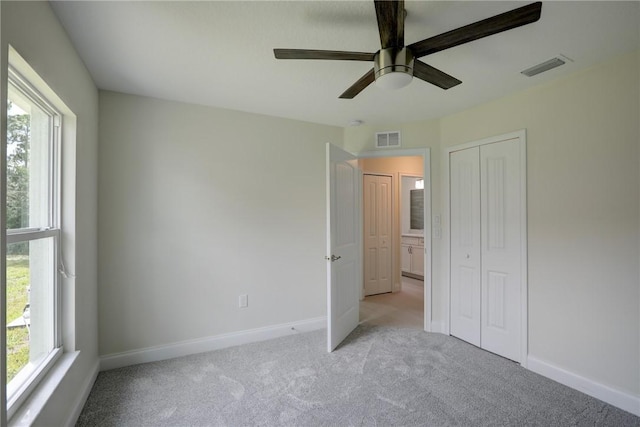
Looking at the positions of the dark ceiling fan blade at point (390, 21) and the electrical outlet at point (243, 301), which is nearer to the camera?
the dark ceiling fan blade at point (390, 21)

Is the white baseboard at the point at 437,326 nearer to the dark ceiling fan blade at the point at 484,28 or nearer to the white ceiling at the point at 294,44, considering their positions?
the white ceiling at the point at 294,44

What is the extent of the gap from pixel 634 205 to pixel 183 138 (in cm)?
351

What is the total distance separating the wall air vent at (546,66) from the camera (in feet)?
6.54

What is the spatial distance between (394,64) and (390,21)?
0.22m

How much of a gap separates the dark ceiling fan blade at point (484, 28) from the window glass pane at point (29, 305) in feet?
7.24

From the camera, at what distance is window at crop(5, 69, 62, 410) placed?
1.36 meters

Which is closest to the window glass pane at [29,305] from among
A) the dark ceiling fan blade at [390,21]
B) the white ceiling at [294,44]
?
the white ceiling at [294,44]

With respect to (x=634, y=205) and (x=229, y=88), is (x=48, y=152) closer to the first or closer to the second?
(x=229, y=88)

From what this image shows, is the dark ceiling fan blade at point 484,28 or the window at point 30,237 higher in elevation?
the dark ceiling fan blade at point 484,28

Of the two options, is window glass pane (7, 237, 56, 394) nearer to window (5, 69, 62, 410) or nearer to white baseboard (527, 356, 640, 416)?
window (5, 69, 62, 410)

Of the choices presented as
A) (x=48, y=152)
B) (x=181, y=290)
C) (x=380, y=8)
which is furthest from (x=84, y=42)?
(x=181, y=290)

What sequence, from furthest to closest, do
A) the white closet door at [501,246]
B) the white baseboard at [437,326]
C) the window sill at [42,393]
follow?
1. the white baseboard at [437,326]
2. the white closet door at [501,246]
3. the window sill at [42,393]

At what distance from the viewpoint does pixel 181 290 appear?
2723 mm

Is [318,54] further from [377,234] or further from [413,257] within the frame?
[413,257]
